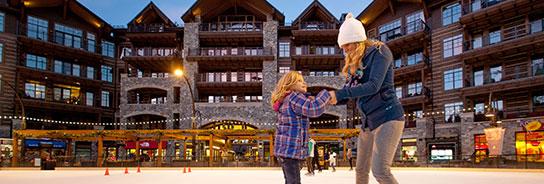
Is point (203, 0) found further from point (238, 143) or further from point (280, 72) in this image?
point (238, 143)

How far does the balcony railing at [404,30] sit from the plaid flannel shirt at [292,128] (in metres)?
37.5

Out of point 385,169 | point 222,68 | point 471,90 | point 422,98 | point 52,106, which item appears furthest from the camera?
point 222,68

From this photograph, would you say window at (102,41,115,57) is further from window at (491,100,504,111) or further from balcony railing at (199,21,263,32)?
window at (491,100,504,111)

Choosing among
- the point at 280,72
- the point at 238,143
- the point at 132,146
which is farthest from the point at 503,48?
the point at 132,146

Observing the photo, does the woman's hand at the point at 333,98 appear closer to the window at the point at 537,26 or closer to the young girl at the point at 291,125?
the young girl at the point at 291,125

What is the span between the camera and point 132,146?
50.1 m

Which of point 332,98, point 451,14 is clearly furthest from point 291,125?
point 451,14

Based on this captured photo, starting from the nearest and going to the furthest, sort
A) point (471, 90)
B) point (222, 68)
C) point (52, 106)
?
1. point (471, 90)
2. point (52, 106)
3. point (222, 68)

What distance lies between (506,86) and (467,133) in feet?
12.9

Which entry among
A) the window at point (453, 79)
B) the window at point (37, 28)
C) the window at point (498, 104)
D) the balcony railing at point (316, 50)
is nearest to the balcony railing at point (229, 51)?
the balcony railing at point (316, 50)

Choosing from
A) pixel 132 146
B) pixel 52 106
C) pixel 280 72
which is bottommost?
pixel 132 146

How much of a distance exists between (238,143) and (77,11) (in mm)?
18952

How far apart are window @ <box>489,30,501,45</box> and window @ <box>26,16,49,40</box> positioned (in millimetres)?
35646

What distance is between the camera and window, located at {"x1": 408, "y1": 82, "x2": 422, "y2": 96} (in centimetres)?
4285
